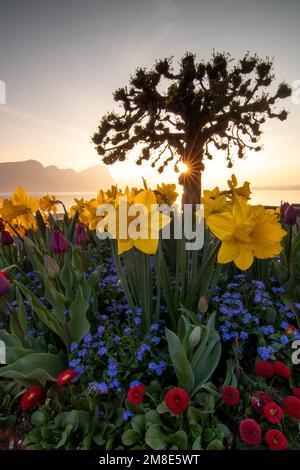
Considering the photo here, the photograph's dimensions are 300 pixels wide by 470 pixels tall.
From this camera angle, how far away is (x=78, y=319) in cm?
158

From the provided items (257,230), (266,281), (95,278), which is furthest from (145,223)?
(266,281)

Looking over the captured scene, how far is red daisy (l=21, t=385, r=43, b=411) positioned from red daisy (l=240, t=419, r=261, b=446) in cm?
80

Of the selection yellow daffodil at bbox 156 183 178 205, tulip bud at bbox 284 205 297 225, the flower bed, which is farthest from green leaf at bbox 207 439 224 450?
yellow daffodil at bbox 156 183 178 205

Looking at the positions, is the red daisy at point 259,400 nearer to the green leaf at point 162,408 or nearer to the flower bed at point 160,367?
the flower bed at point 160,367

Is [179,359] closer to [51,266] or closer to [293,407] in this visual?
[293,407]

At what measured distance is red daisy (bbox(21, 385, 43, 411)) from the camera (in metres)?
1.35

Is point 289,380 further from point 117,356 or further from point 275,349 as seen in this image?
point 117,356

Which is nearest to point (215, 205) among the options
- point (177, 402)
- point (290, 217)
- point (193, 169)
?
point (290, 217)

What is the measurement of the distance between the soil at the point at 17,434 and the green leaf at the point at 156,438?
518 mm

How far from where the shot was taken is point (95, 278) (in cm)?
177

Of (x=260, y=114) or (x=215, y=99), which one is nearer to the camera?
(x=215, y=99)

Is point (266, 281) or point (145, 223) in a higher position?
point (145, 223)
